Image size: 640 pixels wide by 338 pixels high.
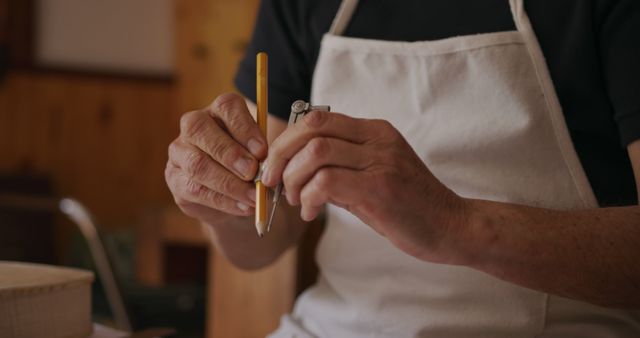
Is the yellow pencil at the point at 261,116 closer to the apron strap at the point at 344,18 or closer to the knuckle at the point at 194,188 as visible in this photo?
the knuckle at the point at 194,188

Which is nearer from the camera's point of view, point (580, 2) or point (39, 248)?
point (580, 2)

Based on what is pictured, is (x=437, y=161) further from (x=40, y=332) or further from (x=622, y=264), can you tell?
(x=40, y=332)

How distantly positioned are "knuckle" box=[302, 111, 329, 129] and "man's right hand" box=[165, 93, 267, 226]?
0.14m

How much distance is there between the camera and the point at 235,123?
1039mm

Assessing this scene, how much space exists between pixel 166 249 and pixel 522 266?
7.70 ft

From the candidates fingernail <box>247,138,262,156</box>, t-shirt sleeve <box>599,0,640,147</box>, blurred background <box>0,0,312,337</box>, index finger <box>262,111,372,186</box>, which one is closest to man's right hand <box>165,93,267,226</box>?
fingernail <box>247,138,262,156</box>

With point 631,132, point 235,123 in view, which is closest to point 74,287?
point 235,123

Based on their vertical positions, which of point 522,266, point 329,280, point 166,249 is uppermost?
point 522,266

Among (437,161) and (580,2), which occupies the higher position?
(580,2)

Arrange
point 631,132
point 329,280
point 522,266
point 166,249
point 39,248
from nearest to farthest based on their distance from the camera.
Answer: point 522,266 → point 631,132 → point 329,280 → point 166,249 → point 39,248

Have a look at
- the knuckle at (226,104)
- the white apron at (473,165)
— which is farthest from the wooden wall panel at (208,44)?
the knuckle at (226,104)

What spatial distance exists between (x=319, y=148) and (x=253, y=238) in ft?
1.81

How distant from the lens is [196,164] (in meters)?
1.04

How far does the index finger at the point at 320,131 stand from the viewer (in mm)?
866
